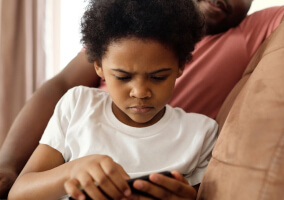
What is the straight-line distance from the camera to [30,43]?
80.8 inches

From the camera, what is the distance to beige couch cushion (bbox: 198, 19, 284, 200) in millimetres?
608

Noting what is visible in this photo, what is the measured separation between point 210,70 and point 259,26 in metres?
0.28

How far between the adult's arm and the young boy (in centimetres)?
21

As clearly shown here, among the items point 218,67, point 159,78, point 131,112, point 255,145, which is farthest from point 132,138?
point 218,67

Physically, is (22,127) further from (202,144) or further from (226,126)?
(226,126)

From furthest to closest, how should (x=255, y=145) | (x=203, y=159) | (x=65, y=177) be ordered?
(x=203, y=159) < (x=65, y=177) < (x=255, y=145)

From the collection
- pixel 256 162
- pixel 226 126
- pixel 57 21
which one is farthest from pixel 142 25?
pixel 57 21

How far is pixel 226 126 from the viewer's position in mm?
768

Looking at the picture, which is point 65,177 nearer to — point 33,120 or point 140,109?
point 140,109

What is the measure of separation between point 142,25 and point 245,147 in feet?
1.29

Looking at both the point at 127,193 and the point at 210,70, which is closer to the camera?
the point at 127,193

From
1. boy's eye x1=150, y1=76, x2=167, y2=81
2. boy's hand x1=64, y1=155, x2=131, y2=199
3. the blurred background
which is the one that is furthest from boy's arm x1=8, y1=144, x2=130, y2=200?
the blurred background

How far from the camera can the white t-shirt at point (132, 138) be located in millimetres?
968

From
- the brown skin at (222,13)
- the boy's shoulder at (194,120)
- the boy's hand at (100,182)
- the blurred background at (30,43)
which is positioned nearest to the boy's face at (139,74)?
the boy's shoulder at (194,120)
